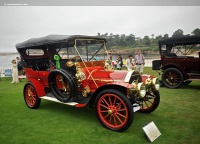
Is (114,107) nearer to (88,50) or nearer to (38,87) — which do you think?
(88,50)

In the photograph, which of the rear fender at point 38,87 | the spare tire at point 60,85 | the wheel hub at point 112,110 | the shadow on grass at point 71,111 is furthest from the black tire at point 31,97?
the wheel hub at point 112,110

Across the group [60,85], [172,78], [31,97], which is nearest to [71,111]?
[60,85]

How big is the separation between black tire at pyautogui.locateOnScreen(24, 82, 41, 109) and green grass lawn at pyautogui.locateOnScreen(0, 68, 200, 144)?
156 mm

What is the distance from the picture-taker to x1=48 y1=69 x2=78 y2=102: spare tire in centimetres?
448

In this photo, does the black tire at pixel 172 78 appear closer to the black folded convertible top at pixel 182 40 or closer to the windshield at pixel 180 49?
the windshield at pixel 180 49

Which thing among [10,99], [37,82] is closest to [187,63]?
[37,82]

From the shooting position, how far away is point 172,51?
28.1ft

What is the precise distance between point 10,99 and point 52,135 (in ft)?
12.3

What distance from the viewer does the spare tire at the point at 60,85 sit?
4.48m

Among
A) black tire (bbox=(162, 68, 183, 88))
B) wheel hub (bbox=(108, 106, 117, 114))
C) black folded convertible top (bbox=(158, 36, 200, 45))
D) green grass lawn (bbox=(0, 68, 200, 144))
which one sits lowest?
green grass lawn (bbox=(0, 68, 200, 144))

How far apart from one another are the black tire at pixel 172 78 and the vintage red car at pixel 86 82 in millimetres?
3382

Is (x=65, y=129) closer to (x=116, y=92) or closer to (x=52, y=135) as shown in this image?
(x=52, y=135)

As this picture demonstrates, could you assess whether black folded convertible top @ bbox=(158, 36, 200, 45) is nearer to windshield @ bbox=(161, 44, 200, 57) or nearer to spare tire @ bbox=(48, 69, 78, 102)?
windshield @ bbox=(161, 44, 200, 57)

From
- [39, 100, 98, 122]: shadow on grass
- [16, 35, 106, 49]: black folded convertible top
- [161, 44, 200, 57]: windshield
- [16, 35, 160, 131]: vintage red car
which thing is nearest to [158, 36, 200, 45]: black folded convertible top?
[161, 44, 200, 57]: windshield
